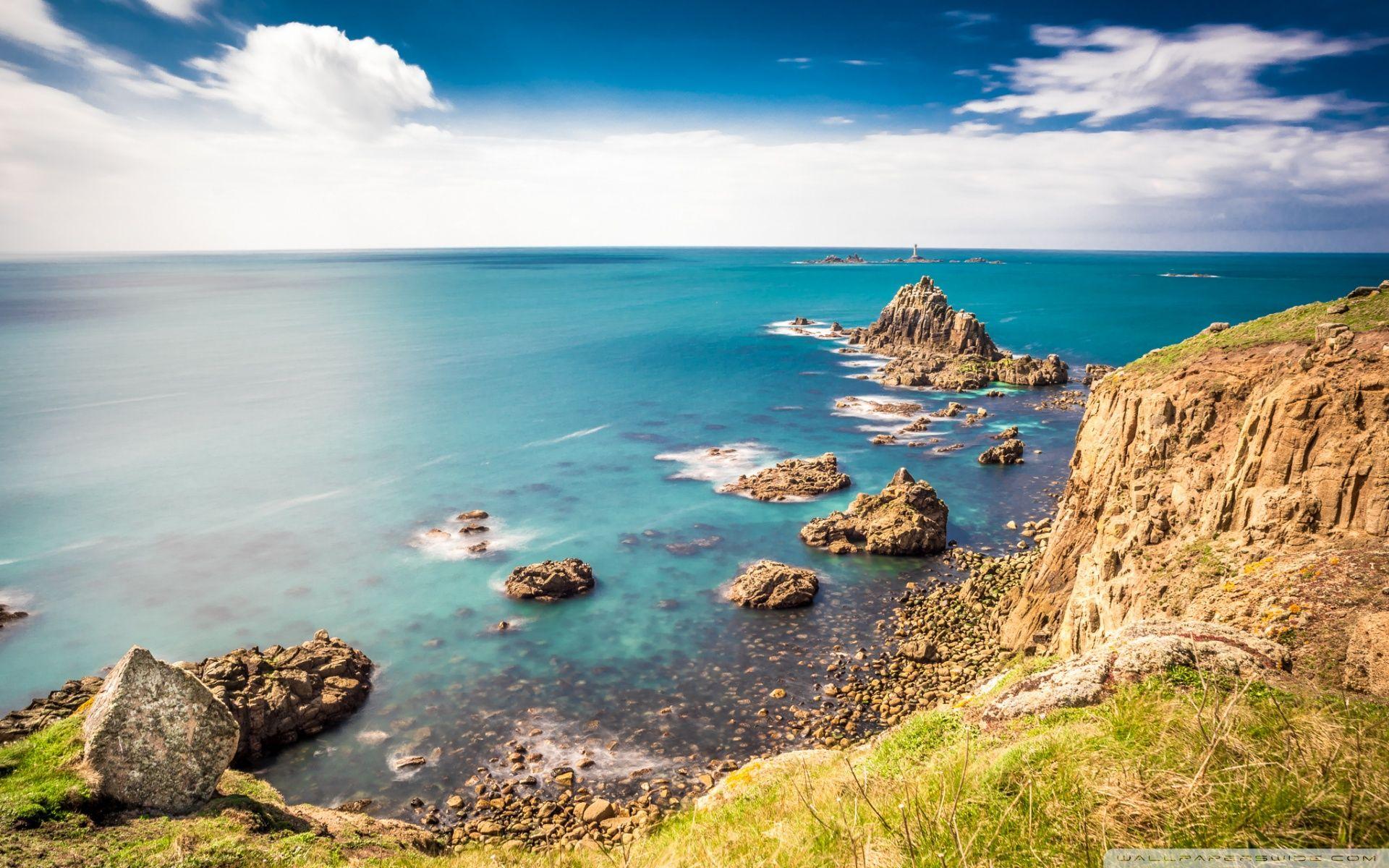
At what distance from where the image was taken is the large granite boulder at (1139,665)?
407 inches

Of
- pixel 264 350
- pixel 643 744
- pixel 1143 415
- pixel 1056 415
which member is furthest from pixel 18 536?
pixel 1056 415

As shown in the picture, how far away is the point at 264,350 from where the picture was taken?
116m

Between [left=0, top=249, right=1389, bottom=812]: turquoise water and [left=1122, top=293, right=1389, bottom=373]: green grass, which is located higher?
[left=1122, top=293, right=1389, bottom=373]: green grass

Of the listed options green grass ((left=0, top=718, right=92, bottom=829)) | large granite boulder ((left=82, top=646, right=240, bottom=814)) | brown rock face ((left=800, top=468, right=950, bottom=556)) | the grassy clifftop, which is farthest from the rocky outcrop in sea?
brown rock face ((left=800, top=468, right=950, bottom=556))

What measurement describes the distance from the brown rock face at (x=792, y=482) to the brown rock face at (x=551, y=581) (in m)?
16.6

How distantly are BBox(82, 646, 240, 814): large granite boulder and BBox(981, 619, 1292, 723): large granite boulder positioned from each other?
734 inches

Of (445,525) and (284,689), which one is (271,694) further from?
(445,525)

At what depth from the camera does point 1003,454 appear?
58.0m

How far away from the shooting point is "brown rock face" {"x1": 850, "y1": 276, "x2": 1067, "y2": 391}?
89.2 metres

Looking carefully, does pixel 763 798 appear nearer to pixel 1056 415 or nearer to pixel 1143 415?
pixel 1143 415

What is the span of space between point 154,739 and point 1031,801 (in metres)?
20.0

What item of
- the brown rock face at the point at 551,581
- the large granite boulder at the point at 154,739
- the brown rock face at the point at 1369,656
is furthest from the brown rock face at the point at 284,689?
the brown rock face at the point at 1369,656

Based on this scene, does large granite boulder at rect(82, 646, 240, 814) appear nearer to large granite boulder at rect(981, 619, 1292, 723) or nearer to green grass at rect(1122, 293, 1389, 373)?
large granite boulder at rect(981, 619, 1292, 723)

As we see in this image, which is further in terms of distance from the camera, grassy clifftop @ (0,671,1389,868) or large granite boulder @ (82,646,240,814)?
large granite boulder @ (82,646,240,814)
